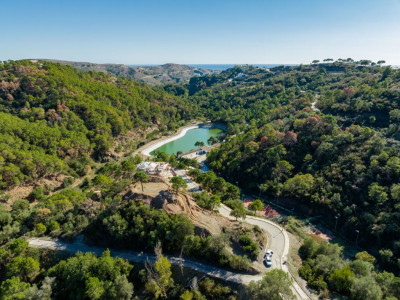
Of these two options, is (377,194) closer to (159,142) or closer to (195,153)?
(195,153)

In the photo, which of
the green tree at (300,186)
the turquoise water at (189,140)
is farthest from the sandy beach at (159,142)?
the green tree at (300,186)

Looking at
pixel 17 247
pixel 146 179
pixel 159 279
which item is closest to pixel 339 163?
pixel 146 179

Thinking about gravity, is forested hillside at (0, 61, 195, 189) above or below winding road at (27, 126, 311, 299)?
above

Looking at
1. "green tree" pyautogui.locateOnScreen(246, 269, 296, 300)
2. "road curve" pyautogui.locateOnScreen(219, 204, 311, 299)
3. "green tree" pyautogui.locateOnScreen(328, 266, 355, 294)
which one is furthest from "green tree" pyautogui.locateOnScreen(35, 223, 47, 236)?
"green tree" pyautogui.locateOnScreen(328, 266, 355, 294)

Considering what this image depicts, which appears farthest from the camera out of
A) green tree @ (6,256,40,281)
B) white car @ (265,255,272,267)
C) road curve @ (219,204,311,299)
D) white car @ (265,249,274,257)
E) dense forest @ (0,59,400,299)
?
white car @ (265,249,274,257)

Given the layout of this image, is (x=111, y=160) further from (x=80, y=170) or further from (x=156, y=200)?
(x=156, y=200)

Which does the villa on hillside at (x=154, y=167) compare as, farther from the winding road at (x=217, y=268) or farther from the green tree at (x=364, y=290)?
the green tree at (x=364, y=290)

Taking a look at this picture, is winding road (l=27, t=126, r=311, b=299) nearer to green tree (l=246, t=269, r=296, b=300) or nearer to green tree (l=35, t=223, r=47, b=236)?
green tree (l=35, t=223, r=47, b=236)
